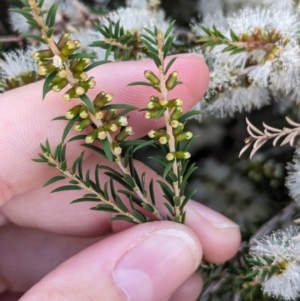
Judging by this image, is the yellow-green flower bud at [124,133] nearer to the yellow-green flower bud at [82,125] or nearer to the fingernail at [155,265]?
the yellow-green flower bud at [82,125]

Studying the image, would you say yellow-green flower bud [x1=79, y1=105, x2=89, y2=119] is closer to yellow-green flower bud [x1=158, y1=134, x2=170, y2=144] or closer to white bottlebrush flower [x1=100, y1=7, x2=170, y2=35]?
yellow-green flower bud [x1=158, y1=134, x2=170, y2=144]

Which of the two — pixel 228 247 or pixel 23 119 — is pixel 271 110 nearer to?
pixel 228 247

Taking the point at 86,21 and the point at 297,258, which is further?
the point at 86,21

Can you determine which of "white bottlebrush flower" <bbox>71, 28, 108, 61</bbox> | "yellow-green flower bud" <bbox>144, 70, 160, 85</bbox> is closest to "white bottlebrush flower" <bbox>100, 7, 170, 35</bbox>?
"white bottlebrush flower" <bbox>71, 28, 108, 61</bbox>

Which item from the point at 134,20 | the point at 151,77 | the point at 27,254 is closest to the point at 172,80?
the point at 151,77

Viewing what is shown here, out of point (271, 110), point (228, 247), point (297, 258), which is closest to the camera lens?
point (297, 258)

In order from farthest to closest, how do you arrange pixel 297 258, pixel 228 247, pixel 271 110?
1. pixel 271 110
2. pixel 228 247
3. pixel 297 258

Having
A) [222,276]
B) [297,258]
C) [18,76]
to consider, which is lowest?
[222,276]

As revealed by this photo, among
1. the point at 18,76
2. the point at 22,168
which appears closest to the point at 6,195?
the point at 22,168
